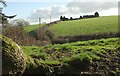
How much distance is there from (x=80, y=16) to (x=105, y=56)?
76.0 m

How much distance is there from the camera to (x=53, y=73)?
1366 centimetres

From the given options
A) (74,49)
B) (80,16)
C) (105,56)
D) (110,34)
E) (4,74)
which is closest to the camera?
(4,74)

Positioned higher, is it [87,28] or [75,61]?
[75,61]

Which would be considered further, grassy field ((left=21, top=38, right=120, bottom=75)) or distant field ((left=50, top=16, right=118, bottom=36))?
distant field ((left=50, top=16, right=118, bottom=36))

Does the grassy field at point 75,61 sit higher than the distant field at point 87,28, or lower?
higher

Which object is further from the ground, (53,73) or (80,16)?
(53,73)

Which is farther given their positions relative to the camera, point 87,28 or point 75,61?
point 87,28

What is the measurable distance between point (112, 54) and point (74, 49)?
2.52m

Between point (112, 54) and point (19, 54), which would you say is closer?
point (19, 54)

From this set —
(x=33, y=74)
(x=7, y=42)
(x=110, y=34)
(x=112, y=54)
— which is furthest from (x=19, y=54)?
(x=110, y=34)

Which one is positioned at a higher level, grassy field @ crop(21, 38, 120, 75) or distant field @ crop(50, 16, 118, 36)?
grassy field @ crop(21, 38, 120, 75)

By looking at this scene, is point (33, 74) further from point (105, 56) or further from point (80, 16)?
point (80, 16)

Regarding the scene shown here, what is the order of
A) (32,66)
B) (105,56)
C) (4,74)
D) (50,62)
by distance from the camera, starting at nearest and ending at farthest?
(4,74), (32,66), (50,62), (105,56)

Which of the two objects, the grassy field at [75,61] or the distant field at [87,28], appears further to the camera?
the distant field at [87,28]
